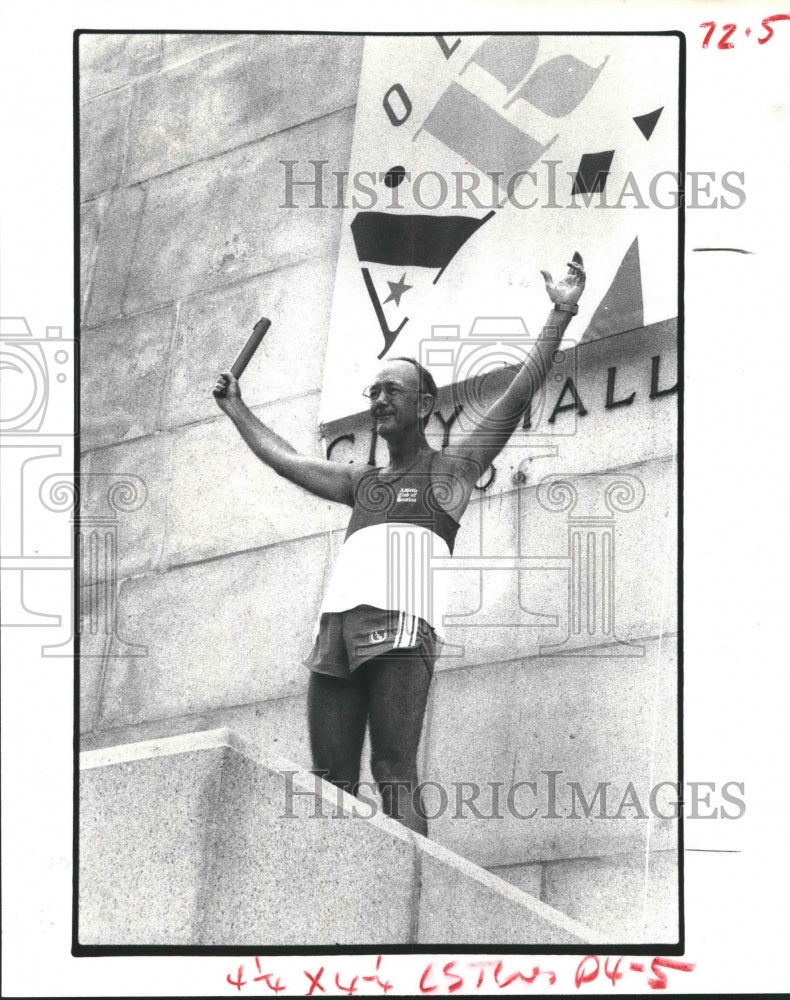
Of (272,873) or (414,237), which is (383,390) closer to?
(414,237)

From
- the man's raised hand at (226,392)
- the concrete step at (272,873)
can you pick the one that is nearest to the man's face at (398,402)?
the man's raised hand at (226,392)

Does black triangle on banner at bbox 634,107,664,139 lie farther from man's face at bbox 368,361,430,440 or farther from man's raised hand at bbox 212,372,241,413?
man's raised hand at bbox 212,372,241,413

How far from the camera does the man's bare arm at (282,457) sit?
36.7 ft

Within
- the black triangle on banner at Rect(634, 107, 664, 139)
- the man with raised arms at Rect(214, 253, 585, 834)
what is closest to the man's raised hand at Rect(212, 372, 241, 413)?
the man with raised arms at Rect(214, 253, 585, 834)

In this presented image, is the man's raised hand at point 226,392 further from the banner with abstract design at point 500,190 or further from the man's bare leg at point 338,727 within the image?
the man's bare leg at point 338,727

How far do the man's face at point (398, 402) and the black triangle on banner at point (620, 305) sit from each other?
86 centimetres

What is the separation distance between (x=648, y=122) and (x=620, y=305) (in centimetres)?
93

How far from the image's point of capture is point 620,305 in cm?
1104

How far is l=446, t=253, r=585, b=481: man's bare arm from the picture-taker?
11.0 metres

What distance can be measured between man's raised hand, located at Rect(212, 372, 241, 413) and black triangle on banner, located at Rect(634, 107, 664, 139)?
7.74ft

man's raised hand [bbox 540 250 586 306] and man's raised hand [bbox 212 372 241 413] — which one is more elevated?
man's raised hand [bbox 540 250 586 306]
